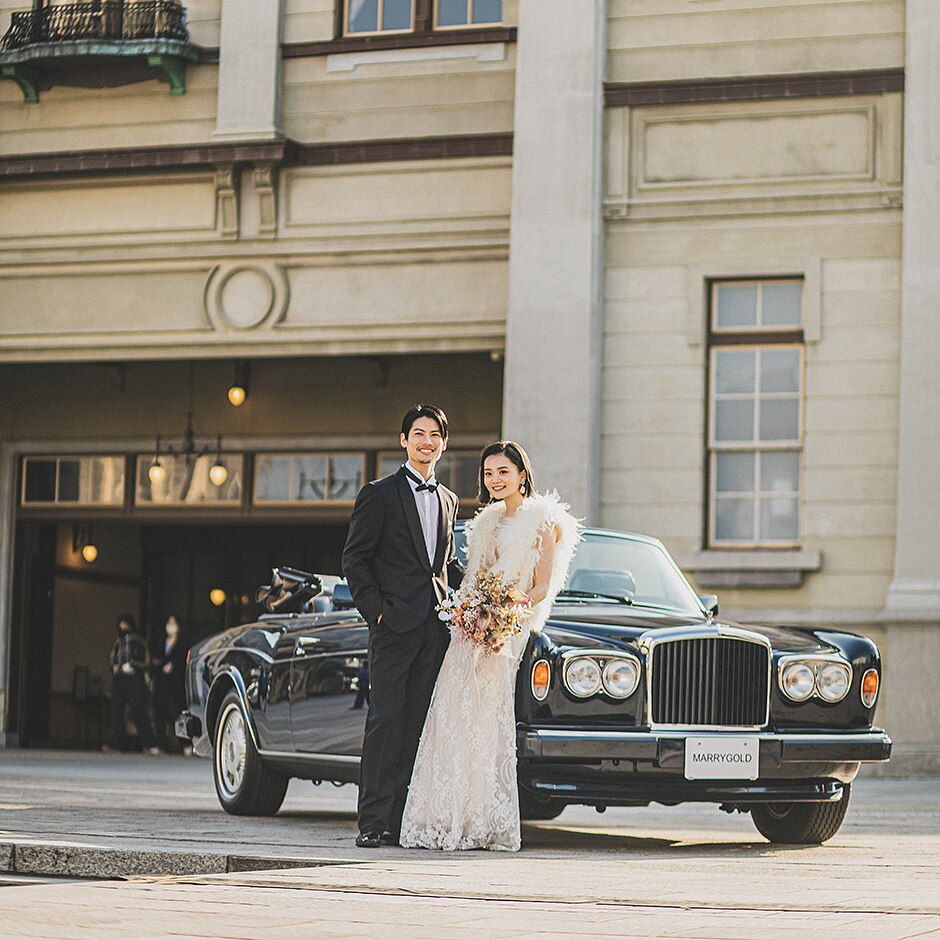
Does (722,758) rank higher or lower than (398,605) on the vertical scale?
lower

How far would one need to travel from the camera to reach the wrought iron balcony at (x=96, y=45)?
18.9 m

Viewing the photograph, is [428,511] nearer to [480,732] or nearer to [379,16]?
[480,732]

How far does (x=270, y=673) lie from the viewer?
35.8ft

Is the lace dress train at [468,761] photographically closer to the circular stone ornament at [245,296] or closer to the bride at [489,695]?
the bride at [489,695]

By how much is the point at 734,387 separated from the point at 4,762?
7607mm

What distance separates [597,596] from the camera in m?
10.2

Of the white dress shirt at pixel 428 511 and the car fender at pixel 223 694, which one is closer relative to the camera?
the white dress shirt at pixel 428 511

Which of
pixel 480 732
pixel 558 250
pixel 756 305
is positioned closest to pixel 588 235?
pixel 558 250

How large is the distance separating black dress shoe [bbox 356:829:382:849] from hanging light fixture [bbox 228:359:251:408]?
12.9 metres

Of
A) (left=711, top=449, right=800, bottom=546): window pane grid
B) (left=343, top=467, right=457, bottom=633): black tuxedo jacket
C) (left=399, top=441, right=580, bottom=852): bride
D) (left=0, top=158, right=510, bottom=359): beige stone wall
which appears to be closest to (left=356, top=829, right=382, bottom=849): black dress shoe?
(left=399, top=441, right=580, bottom=852): bride

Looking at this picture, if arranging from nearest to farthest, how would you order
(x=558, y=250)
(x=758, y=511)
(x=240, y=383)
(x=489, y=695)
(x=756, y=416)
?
(x=489, y=695)
(x=758, y=511)
(x=756, y=416)
(x=558, y=250)
(x=240, y=383)

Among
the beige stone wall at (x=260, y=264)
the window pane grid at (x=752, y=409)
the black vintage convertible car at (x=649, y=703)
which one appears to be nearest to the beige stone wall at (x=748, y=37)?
the beige stone wall at (x=260, y=264)

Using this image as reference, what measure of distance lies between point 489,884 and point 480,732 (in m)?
1.97

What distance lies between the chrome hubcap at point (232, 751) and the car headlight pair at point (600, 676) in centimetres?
276
